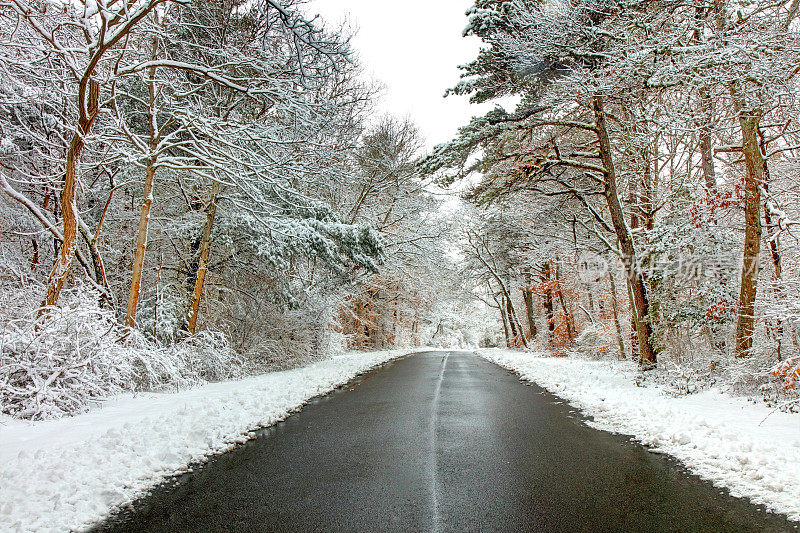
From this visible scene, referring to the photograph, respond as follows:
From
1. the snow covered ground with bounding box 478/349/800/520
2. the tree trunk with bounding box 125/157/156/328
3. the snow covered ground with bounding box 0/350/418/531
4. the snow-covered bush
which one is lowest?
the snow covered ground with bounding box 478/349/800/520

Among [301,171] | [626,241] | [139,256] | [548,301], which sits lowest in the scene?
[548,301]

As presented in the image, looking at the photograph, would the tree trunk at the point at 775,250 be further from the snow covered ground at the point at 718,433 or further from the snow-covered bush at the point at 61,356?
the snow-covered bush at the point at 61,356

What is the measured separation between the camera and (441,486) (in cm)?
408

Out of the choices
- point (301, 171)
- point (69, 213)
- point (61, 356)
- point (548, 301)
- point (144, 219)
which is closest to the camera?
point (61, 356)

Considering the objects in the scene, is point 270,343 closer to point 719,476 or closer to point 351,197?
point 351,197

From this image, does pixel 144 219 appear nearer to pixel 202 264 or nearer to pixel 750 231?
pixel 202 264

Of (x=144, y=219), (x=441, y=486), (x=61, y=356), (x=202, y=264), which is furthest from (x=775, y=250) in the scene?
(x=144, y=219)

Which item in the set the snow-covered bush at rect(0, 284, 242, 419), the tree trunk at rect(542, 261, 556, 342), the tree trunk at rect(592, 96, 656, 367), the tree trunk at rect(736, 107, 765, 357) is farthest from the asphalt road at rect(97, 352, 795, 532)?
the tree trunk at rect(542, 261, 556, 342)

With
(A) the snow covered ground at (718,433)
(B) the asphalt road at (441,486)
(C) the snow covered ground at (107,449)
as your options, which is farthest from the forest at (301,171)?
(B) the asphalt road at (441,486)

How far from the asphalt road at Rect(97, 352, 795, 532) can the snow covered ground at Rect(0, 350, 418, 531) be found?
0.32 metres

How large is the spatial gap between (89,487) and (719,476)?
5700 millimetres

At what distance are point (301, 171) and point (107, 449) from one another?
282 inches

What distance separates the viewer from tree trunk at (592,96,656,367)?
1157 centimetres

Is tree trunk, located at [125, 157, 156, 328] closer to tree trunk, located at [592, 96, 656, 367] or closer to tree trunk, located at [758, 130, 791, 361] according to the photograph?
tree trunk, located at [592, 96, 656, 367]
